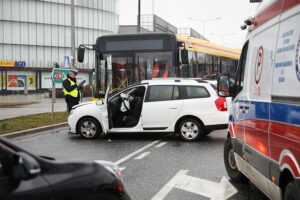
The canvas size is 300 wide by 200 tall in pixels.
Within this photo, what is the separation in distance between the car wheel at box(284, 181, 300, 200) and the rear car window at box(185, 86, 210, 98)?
25.1 ft

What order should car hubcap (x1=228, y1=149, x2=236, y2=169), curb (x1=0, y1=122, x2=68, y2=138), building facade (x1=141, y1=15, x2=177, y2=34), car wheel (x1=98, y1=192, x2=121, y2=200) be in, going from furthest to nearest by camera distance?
building facade (x1=141, y1=15, x2=177, y2=34)
curb (x1=0, y1=122, x2=68, y2=138)
car hubcap (x1=228, y1=149, x2=236, y2=169)
car wheel (x1=98, y1=192, x2=121, y2=200)

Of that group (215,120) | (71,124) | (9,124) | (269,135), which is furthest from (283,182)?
(9,124)

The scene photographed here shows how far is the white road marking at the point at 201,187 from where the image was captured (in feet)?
20.1

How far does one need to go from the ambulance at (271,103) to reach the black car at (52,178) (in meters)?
1.43

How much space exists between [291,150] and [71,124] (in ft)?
29.8

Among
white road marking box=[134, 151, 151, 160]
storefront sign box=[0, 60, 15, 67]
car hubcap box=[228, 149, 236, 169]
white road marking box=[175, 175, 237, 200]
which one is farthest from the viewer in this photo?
storefront sign box=[0, 60, 15, 67]

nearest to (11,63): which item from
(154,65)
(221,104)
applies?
(154,65)

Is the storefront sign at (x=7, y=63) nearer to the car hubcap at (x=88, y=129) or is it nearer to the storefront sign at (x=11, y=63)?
the storefront sign at (x=11, y=63)

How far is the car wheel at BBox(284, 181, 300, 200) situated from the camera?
3.87 m

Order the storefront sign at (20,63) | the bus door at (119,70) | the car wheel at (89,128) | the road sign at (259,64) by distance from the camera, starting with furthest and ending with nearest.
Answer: the storefront sign at (20,63), the bus door at (119,70), the car wheel at (89,128), the road sign at (259,64)

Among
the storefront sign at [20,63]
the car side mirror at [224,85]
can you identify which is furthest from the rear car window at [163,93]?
the storefront sign at [20,63]

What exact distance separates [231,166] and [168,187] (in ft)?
3.54

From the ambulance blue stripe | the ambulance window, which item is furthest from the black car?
the ambulance window

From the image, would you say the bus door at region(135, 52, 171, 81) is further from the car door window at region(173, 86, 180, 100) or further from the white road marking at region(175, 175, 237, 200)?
the white road marking at region(175, 175, 237, 200)
